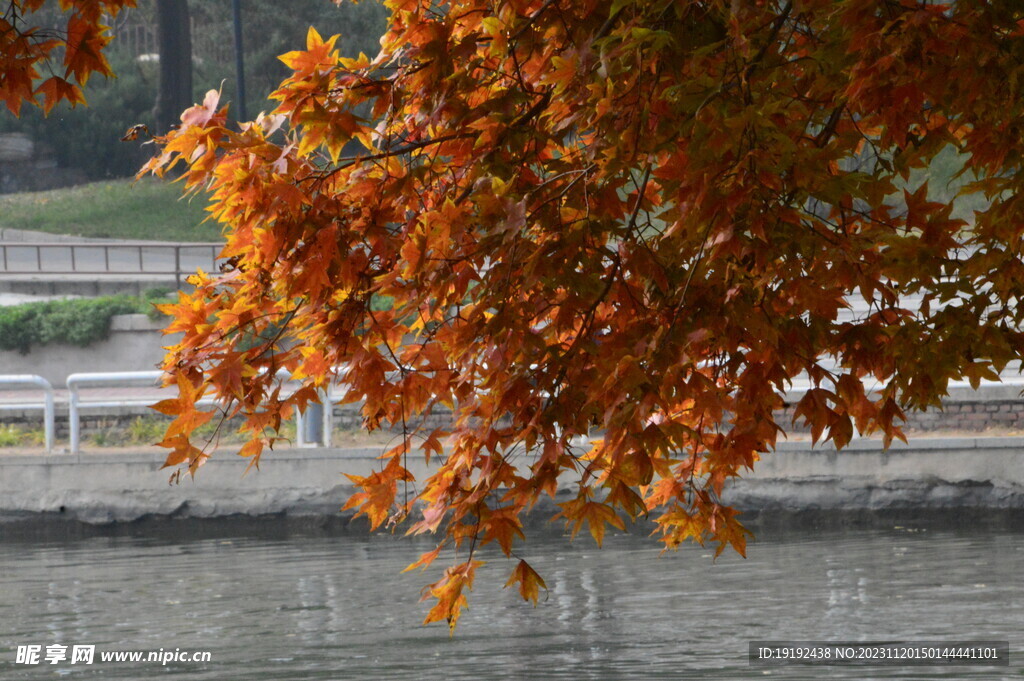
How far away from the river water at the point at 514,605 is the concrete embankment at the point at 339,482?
36 cm

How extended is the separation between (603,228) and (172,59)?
31.8 meters

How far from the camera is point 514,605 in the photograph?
1020 cm

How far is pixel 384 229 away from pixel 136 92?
34184 mm

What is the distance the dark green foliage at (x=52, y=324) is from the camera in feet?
59.8

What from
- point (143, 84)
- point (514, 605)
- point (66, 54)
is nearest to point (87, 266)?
point (143, 84)

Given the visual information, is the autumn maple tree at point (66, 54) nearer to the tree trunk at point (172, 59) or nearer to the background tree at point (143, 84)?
the tree trunk at point (172, 59)

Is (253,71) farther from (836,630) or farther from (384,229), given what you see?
(384,229)

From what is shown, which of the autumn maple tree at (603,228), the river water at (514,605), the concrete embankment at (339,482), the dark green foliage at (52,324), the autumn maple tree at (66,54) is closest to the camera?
the autumn maple tree at (603,228)

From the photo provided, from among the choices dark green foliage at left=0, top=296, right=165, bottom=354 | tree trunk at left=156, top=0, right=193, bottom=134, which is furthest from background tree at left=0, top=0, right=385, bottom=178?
dark green foliage at left=0, top=296, right=165, bottom=354

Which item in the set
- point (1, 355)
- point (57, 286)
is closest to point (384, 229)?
point (1, 355)

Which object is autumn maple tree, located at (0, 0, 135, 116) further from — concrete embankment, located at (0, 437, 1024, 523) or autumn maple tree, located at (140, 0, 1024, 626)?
concrete embankment, located at (0, 437, 1024, 523)

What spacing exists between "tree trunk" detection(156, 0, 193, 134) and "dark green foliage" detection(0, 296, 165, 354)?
15.5 metres

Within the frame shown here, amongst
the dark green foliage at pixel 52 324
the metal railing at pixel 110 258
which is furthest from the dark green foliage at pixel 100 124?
the dark green foliage at pixel 52 324

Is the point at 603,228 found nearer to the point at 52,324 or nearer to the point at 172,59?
the point at 52,324
